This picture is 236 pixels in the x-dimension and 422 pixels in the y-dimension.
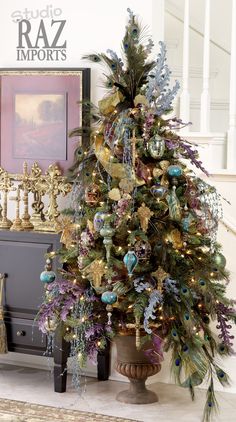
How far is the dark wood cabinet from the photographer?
509cm

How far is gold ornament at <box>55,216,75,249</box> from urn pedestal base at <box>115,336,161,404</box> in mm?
523

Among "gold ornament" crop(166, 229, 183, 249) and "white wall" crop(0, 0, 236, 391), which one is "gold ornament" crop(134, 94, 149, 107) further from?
"white wall" crop(0, 0, 236, 391)

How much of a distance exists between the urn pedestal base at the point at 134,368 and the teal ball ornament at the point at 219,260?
0.53 metres

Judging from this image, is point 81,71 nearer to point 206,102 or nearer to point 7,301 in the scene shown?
point 206,102

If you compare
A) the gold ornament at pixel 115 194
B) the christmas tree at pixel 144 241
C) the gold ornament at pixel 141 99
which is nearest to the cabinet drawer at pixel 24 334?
the christmas tree at pixel 144 241

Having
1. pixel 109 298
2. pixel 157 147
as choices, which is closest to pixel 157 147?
pixel 157 147

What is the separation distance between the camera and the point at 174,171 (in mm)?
4531

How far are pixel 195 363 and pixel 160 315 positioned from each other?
30 cm

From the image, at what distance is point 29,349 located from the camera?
5.20 m

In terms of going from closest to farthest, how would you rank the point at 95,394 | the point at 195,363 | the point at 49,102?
the point at 195,363 → the point at 95,394 → the point at 49,102

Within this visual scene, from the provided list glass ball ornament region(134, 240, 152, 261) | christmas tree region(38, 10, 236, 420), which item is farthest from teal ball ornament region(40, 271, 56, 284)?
glass ball ornament region(134, 240, 152, 261)

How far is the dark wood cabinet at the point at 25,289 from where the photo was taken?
16.7ft

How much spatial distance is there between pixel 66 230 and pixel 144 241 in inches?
19.0

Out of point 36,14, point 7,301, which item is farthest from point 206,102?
point 7,301
